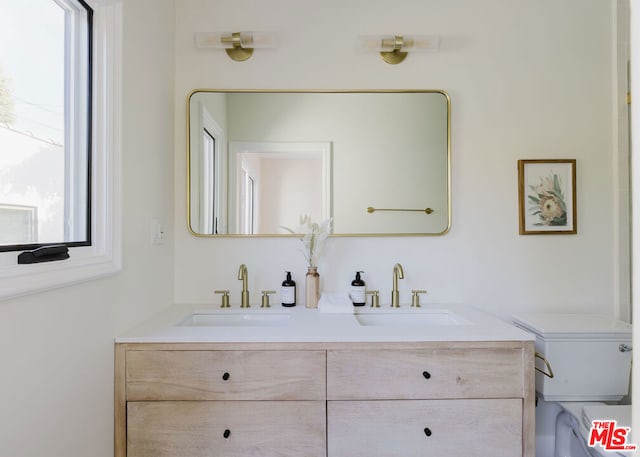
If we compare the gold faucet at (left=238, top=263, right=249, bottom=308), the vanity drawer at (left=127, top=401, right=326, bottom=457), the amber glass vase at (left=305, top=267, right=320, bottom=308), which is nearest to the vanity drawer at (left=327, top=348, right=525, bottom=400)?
the vanity drawer at (left=127, top=401, right=326, bottom=457)

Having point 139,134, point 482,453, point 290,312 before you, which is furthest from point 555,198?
point 139,134

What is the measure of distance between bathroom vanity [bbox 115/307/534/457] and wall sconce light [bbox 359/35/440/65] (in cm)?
134

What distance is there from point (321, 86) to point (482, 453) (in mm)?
1709

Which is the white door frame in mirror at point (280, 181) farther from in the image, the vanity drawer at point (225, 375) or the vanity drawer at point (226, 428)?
the vanity drawer at point (226, 428)

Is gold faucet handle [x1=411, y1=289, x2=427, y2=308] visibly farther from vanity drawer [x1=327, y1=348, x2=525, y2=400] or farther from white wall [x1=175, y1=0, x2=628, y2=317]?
vanity drawer [x1=327, y1=348, x2=525, y2=400]

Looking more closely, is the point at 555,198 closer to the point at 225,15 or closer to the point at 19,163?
the point at 225,15

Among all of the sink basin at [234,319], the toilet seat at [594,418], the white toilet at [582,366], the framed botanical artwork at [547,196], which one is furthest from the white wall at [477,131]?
the toilet seat at [594,418]

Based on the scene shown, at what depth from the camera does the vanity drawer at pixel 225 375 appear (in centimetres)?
116

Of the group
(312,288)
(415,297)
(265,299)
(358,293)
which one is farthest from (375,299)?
(265,299)

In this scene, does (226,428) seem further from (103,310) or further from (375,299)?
(375,299)

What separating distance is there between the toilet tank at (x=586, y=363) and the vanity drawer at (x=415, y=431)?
39 centimetres

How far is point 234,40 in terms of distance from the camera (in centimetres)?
159

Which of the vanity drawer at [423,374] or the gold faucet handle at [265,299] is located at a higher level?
the gold faucet handle at [265,299]

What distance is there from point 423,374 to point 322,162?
105 centimetres
